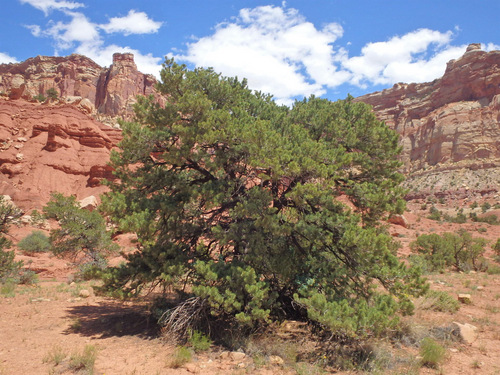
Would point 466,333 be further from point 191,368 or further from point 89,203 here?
point 89,203

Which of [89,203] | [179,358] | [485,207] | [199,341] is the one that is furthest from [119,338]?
[485,207]

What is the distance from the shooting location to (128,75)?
85750 mm

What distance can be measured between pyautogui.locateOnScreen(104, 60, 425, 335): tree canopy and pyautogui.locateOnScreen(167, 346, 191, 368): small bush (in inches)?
35.4

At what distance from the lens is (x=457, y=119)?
68.8 metres

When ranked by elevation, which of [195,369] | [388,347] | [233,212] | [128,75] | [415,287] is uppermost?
[128,75]

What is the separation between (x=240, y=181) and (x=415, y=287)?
3.97 meters

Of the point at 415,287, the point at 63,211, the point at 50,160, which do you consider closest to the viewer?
the point at 415,287

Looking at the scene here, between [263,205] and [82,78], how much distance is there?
327 feet

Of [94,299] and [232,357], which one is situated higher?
[232,357]

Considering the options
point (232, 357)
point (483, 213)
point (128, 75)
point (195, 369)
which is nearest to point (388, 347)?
point (232, 357)

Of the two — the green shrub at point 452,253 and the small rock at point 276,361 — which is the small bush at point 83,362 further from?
the green shrub at point 452,253

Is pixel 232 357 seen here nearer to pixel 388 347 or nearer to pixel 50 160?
pixel 388 347

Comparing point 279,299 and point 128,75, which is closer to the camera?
point 279,299

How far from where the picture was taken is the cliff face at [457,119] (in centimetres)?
6391
